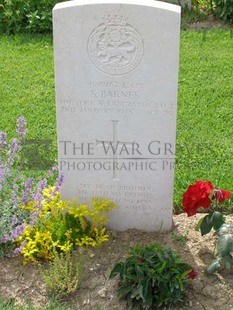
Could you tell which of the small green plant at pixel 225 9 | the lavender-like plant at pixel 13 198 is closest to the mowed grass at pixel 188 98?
the small green plant at pixel 225 9

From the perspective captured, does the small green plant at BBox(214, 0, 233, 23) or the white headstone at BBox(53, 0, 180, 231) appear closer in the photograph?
the white headstone at BBox(53, 0, 180, 231)

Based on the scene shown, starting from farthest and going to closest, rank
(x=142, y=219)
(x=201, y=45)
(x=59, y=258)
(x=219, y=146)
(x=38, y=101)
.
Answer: (x=201, y=45) → (x=38, y=101) → (x=219, y=146) → (x=142, y=219) → (x=59, y=258)

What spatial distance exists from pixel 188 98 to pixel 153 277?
3.14 metres

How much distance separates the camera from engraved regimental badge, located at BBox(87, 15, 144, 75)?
3.91m

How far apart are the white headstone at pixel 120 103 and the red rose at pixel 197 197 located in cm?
27

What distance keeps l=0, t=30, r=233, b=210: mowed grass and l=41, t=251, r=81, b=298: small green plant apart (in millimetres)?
1147

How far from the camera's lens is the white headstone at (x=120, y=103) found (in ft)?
12.8

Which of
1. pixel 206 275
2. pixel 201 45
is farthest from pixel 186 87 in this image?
pixel 206 275

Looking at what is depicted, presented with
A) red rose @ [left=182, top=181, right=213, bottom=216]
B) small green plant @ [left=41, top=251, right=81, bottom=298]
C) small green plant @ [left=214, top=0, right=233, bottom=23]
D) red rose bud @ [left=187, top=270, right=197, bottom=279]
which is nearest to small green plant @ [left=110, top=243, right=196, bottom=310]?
red rose bud @ [left=187, top=270, right=197, bottom=279]

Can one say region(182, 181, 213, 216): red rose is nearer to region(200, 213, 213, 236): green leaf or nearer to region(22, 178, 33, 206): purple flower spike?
region(200, 213, 213, 236): green leaf

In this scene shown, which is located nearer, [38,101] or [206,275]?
[206,275]

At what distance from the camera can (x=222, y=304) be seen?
3.85 metres

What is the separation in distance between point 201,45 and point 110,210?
3.91 meters

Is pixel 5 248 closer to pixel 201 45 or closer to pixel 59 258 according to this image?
pixel 59 258
